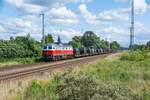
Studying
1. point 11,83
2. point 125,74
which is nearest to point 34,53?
point 125,74

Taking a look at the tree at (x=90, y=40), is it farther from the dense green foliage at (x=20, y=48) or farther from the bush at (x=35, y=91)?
the bush at (x=35, y=91)

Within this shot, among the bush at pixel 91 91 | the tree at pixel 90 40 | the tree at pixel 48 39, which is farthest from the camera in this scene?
the tree at pixel 90 40

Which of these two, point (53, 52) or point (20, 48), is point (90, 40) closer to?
point (20, 48)

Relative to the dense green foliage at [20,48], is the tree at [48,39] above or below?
above

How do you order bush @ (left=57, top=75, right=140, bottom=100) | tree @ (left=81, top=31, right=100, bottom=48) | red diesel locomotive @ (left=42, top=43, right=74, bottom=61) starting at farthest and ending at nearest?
tree @ (left=81, top=31, right=100, bottom=48) < red diesel locomotive @ (left=42, top=43, right=74, bottom=61) < bush @ (left=57, top=75, right=140, bottom=100)

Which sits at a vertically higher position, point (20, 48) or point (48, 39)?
point (48, 39)

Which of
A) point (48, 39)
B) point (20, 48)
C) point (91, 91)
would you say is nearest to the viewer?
point (91, 91)

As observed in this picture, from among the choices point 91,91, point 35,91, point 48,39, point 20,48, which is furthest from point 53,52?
point 48,39

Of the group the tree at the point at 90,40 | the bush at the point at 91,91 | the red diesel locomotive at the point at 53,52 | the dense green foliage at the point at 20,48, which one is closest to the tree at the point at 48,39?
the dense green foliage at the point at 20,48

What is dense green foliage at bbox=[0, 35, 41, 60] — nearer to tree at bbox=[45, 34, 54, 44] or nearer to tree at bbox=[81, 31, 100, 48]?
tree at bbox=[45, 34, 54, 44]

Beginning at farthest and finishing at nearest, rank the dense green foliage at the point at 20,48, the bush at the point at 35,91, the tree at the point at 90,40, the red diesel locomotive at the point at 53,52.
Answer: the tree at the point at 90,40, the dense green foliage at the point at 20,48, the red diesel locomotive at the point at 53,52, the bush at the point at 35,91

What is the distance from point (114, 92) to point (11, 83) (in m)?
9.55

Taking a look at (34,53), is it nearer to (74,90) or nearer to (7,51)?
(7,51)

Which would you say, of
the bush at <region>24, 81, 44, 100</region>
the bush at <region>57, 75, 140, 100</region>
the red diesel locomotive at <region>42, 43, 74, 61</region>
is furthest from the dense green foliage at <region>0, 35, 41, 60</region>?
the bush at <region>57, 75, 140, 100</region>
